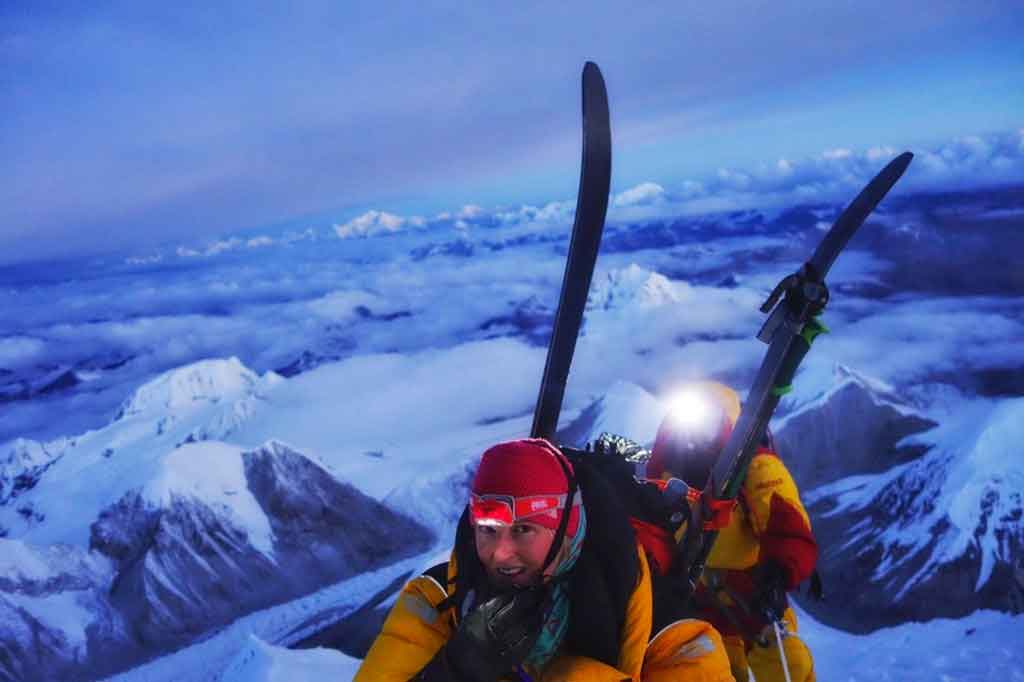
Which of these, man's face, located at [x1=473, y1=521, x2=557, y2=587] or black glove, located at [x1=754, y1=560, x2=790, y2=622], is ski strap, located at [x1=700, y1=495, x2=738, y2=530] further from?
man's face, located at [x1=473, y1=521, x2=557, y2=587]

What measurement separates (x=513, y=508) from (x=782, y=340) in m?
3.08

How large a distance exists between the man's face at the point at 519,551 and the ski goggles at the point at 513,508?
44mm

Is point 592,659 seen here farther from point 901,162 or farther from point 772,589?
point 901,162

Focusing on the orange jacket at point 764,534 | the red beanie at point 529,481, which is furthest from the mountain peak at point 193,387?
the red beanie at point 529,481

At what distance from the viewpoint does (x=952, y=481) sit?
68.4 metres

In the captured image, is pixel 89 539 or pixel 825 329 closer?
pixel 825 329

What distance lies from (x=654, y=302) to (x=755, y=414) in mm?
183311

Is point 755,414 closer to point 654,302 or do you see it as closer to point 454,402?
point 454,402

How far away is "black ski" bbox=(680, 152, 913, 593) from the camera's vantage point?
504cm

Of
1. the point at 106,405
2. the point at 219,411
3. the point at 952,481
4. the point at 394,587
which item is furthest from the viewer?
the point at 106,405

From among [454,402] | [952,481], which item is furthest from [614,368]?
[952,481]

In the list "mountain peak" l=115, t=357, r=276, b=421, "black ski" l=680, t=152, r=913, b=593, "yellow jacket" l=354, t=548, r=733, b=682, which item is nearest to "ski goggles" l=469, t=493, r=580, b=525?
"yellow jacket" l=354, t=548, r=733, b=682

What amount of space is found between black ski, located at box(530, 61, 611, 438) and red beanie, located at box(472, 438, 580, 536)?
2.03 metres

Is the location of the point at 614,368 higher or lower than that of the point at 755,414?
lower
